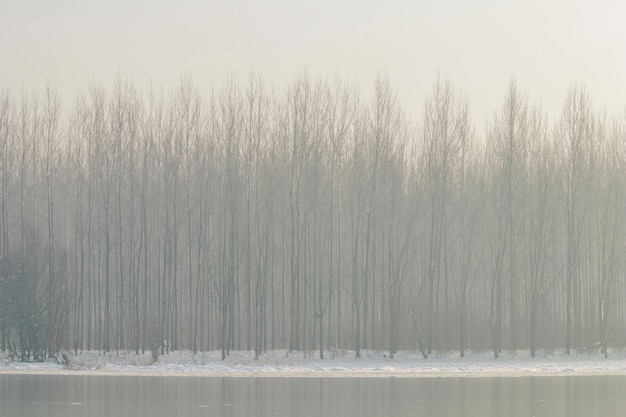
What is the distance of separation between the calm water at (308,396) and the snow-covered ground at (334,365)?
2.56 meters

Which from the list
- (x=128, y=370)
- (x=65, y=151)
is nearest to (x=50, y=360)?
(x=128, y=370)

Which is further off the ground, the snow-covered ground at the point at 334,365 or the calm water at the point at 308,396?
the calm water at the point at 308,396

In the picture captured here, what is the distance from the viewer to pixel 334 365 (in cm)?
3434

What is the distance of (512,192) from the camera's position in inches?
1629

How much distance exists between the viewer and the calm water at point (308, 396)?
18484 millimetres

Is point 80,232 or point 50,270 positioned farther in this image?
point 80,232

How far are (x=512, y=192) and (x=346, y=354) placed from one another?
10.2m

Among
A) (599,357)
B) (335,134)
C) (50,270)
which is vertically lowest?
(599,357)

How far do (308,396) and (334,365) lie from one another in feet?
41.4

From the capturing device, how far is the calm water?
18.5 meters

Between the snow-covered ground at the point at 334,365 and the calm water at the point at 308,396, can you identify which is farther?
the snow-covered ground at the point at 334,365

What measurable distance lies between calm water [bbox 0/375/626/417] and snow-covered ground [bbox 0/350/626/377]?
2.56 meters

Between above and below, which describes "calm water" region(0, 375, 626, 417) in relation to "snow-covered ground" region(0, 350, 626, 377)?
above

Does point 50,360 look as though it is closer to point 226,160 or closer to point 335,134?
point 226,160
